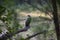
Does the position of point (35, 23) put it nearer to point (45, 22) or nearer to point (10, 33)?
point (45, 22)

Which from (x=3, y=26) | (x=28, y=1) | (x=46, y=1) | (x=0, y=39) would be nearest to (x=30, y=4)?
(x=28, y=1)

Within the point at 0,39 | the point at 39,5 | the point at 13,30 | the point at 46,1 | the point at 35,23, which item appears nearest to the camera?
the point at 0,39

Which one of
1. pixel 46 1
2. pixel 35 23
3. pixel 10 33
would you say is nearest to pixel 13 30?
pixel 10 33

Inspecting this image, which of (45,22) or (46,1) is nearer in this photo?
(46,1)

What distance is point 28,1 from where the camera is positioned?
1.32 meters

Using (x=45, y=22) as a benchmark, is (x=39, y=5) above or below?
above

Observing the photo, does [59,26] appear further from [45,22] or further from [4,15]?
[45,22]

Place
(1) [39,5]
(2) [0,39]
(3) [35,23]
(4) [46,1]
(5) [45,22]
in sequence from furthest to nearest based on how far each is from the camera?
1. (3) [35,23]
2. (5) [45,22]
3. (1) [39,5]
4. (4) [46,1]
5. (2) [0,39]

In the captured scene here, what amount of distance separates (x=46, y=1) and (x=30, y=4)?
0.78ft

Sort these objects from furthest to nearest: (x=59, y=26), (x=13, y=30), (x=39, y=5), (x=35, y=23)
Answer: (x=35, y=23) < (x=39, y=5) < (x=59, y=26) < (x=13, y=30)

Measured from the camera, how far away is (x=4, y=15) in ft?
2.78

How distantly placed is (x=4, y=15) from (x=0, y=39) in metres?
0.16

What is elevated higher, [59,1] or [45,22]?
[59,1]

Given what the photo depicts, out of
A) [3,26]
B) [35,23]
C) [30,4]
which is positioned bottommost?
[35,23]
